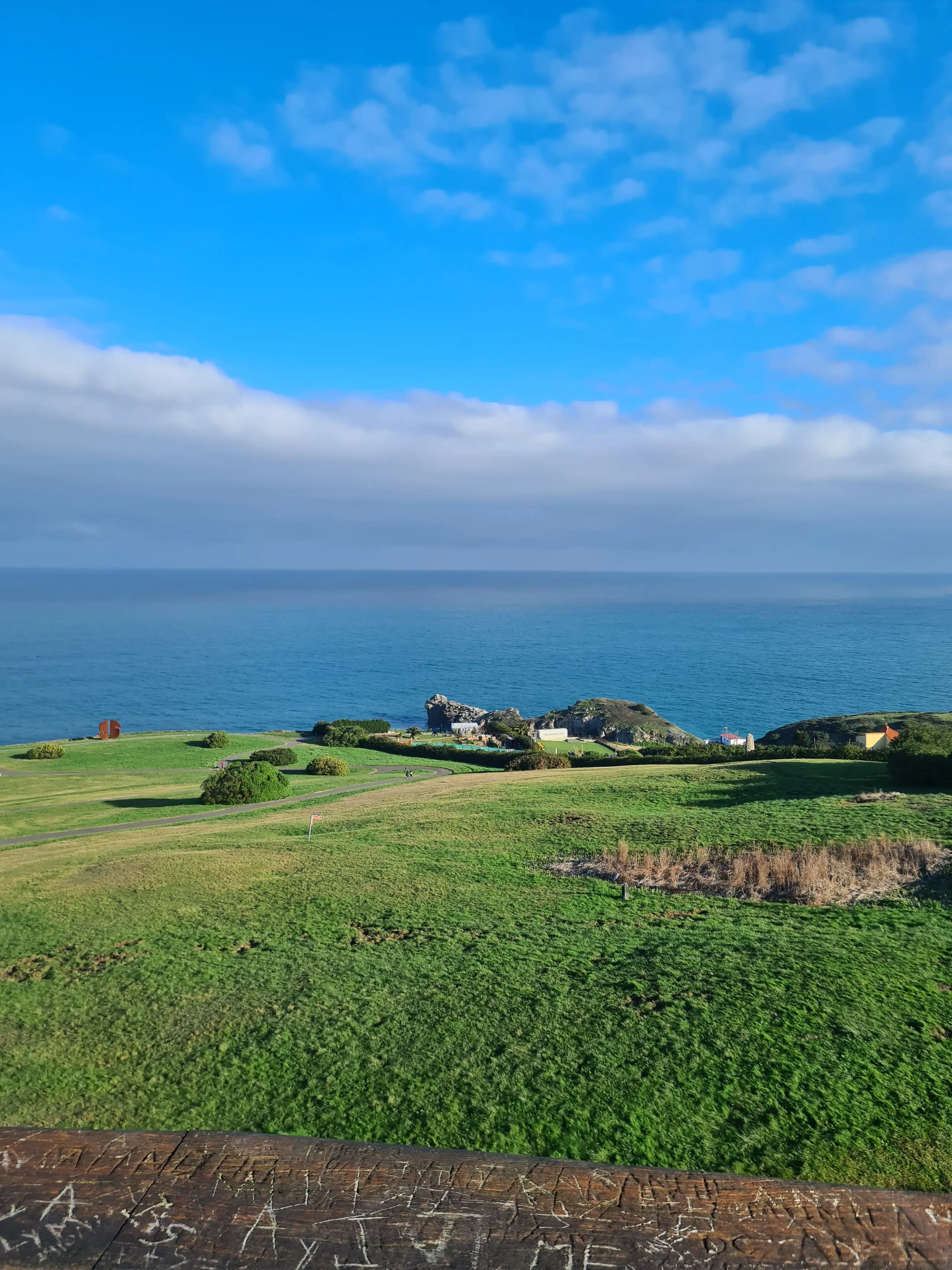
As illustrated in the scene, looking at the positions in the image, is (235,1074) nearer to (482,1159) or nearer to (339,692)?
(482,1159)

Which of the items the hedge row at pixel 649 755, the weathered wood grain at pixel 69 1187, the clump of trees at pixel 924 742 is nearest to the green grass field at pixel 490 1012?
the weathered wood grain at pixel 69 1187

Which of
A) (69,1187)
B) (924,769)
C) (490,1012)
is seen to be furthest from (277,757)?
(69,1187)

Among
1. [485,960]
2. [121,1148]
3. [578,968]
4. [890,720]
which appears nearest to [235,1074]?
[121,1148]

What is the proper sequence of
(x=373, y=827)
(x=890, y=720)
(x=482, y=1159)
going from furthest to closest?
(x=890, y=720) < (x=373, y=827) < (x=482, y=1159)

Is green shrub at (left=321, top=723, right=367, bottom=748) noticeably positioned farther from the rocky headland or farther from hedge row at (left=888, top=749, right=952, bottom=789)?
hedge row at (left=888, top=749, right=952, bottom=789)

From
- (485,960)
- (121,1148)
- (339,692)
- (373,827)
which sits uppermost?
(121,1148)

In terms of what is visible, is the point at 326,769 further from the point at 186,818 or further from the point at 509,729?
the point at 509,729
